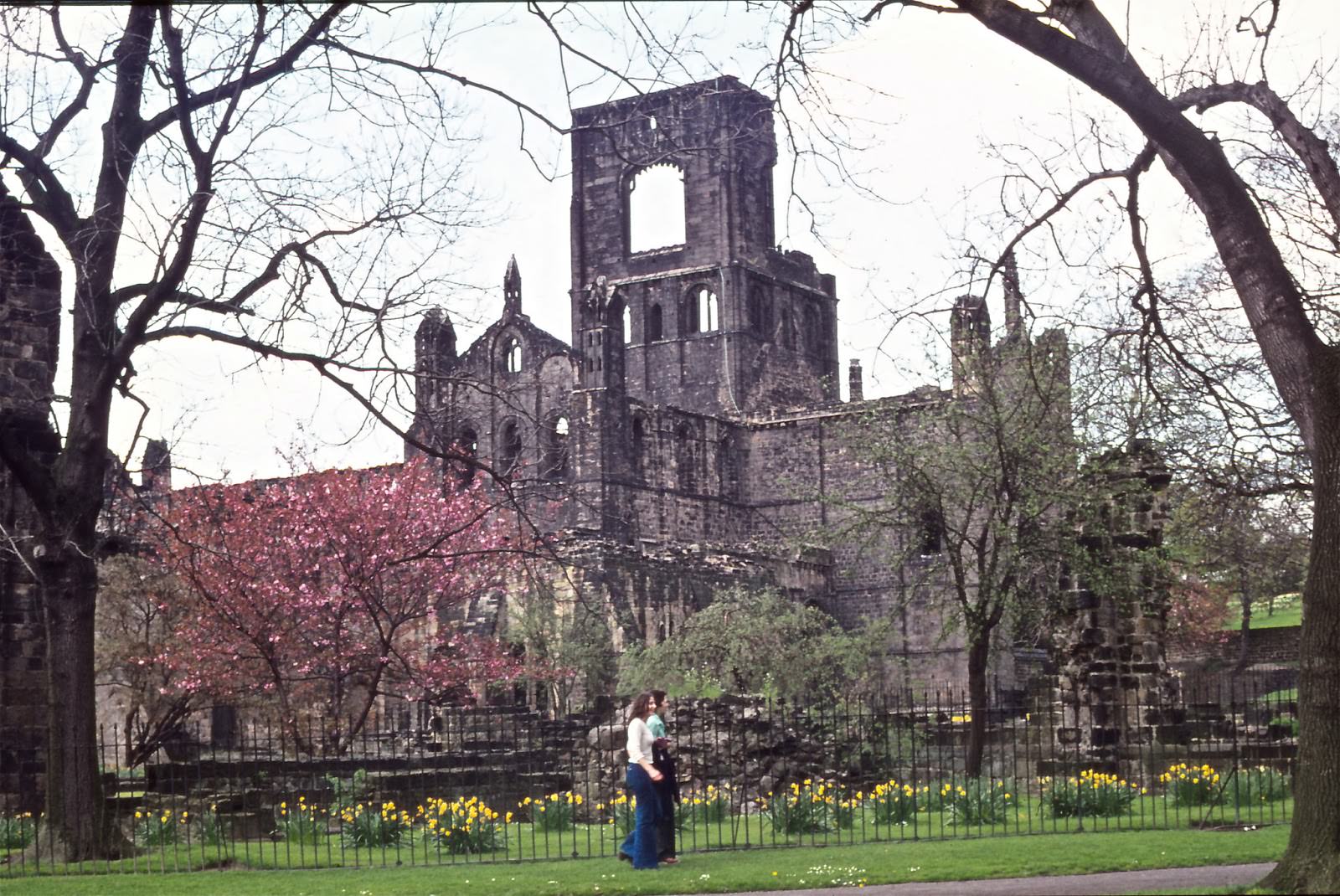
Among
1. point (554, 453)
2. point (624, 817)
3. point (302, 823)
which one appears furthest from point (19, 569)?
point (554, 453)

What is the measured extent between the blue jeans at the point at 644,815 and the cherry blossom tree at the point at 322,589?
11600mm

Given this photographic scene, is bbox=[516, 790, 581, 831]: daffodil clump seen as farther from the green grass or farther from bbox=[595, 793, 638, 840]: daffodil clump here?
the green grass

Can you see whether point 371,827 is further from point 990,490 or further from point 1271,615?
point 1271,615

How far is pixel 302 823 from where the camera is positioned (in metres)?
16.8

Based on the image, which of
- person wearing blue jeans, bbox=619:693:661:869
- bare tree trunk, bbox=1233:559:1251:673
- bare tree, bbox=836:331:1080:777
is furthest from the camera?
bare tree trunk, bbox=1233:559:1251:673

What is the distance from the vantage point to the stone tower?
212 feet

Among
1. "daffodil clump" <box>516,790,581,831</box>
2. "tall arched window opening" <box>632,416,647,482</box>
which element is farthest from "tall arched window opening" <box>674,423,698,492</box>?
"daffodil clump" <box>516,790,581,831</box>

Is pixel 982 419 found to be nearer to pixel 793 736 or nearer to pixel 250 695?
pixel 793 736

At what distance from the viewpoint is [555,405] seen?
5631 centimetres

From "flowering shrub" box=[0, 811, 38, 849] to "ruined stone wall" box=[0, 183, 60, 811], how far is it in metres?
1.16

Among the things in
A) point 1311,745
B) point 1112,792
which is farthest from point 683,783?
point 1311,745

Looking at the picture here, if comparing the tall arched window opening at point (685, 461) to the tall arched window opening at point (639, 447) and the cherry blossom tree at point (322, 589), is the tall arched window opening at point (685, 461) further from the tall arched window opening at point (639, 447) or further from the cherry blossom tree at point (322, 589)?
the cherry blossom tree at point (322, 589)

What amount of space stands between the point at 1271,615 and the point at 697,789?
46.2 m

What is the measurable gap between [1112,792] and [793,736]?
25.1ft
